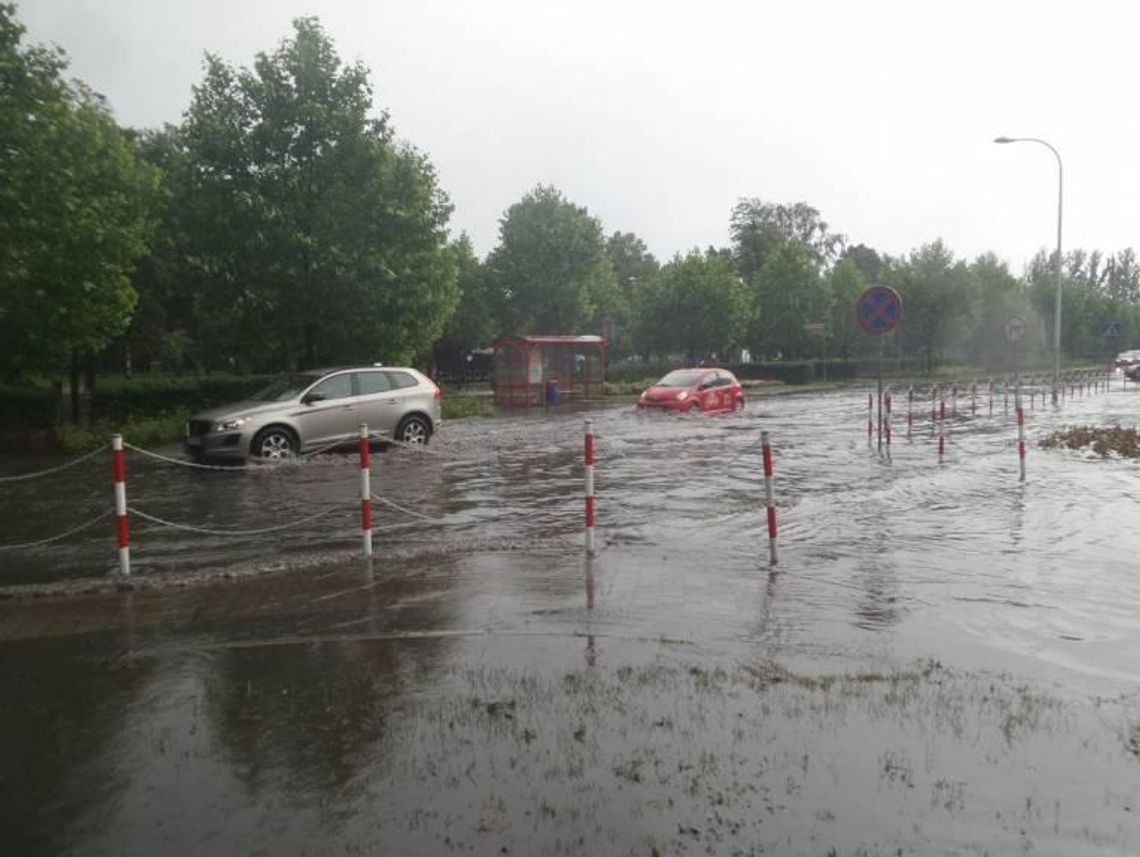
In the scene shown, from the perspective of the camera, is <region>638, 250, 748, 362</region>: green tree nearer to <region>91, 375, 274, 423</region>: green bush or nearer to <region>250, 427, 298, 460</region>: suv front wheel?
Answer: <region>91, 375, 274, 423</region>: green bush

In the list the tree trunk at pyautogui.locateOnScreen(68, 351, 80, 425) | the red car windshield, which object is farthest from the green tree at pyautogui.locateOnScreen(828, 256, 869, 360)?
the tree trunk at pyautogui.locateOnScreen(68, 351, 80, 425)

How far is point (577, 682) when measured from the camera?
5125 mm

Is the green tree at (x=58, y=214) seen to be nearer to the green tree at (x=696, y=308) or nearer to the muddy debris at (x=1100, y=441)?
the muddy debris at (x=1100, y=441)

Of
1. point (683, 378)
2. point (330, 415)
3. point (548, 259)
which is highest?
point (548, 259)

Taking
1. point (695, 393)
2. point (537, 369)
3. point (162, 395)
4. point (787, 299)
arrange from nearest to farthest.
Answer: point (162, 395) < point (695, 393) < point (537, 369) < point (787, 299)

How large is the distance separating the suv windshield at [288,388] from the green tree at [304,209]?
19.8 feet

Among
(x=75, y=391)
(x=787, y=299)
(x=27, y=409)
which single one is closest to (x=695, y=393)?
(x=75, y=391)

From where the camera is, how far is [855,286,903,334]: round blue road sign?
1525cm

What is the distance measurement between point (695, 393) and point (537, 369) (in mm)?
8172

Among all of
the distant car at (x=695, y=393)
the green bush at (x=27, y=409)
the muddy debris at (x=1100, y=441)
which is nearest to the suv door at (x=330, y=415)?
the green bush at (x=27, y=409)

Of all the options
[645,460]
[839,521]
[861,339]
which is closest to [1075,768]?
[839,521]

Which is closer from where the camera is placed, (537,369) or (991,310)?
(537,369)

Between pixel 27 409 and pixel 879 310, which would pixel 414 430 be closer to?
pixel 879 310

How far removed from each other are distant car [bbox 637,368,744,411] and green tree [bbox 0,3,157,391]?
1384cm
